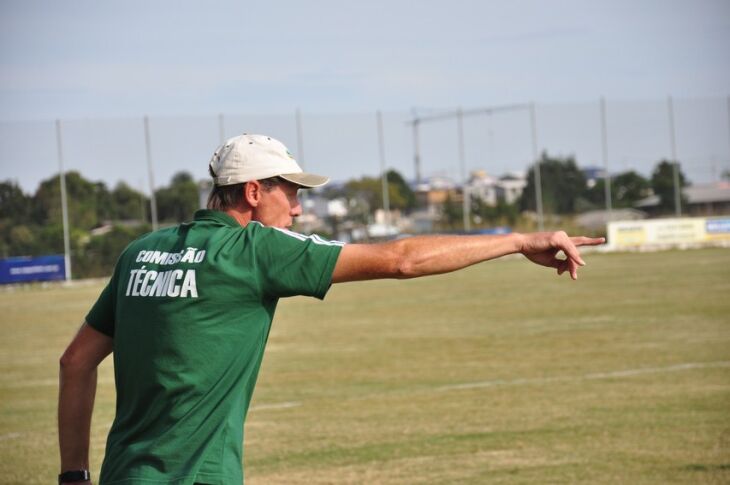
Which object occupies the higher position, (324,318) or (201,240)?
(201,240)

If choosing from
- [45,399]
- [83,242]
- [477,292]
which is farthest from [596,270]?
[45,399]

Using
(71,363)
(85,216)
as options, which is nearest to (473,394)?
(71,363)

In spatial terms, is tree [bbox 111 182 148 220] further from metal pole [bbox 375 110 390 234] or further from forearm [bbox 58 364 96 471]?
forearm [bbox 58 364 96 471]

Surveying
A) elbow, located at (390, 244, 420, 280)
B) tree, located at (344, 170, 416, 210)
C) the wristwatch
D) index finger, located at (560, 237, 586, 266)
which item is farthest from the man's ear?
tree, located at (344, 170, 416, 210)

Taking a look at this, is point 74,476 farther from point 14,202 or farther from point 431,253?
point 14,202

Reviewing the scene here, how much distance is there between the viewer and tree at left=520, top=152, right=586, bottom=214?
56.9 metres

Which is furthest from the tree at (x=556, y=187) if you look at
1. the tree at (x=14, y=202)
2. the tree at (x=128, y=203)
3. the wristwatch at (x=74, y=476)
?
the wristwatch at (x=74, y=476)

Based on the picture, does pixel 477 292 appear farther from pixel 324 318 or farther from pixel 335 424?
pixel 335 424

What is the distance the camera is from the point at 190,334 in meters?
3.74

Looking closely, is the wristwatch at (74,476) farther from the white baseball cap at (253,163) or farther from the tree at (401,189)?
the tree at (401,189)

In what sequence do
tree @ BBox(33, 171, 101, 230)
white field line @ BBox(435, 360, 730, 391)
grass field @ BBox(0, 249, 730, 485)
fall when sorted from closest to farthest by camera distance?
1. grass field @ BBox(0, 249, 730, 485)
2. white field line @ BBox(435, 360, 730, 391)
3. tree @ BBox(33, 171, 101, 230)

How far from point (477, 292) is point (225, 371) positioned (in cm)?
2580

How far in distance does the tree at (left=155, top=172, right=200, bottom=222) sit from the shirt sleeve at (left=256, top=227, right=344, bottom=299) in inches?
1879

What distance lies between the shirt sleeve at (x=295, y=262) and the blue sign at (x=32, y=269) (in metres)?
39.7
